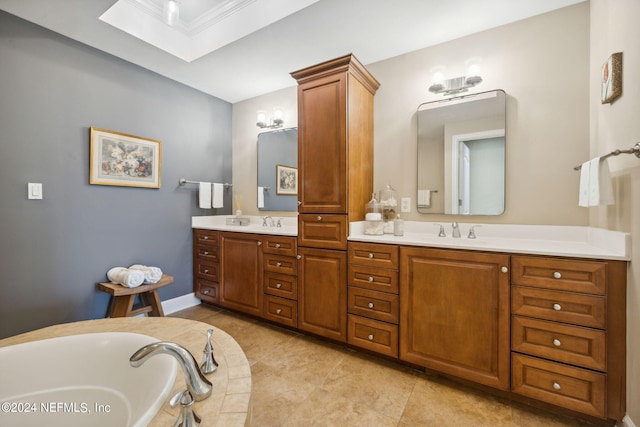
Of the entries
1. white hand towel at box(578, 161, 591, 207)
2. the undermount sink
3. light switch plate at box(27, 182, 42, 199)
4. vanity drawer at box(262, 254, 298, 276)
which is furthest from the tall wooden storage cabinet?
light switch plate at box(27, 182, 42, 199)

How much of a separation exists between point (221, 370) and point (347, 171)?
1.56m

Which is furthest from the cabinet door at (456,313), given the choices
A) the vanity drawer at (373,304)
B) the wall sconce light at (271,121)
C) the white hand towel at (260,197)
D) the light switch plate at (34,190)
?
the light switch plate at (34,190)

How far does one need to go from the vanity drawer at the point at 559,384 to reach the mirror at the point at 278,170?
7.51ft

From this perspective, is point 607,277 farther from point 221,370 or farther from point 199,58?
point 199,58

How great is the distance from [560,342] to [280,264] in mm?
1951

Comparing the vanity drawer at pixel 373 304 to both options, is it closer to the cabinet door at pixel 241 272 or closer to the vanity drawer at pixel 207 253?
the cabinet door at pixel 241 272

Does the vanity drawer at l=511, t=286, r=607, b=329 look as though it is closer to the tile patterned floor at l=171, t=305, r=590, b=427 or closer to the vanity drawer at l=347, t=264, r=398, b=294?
the tile patterned floor at l=171, t=305, r=590, b=427

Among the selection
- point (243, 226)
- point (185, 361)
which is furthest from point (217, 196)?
point (185, 361)

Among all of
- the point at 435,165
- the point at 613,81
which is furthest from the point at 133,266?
the point at 613,81

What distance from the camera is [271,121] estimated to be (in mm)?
3205

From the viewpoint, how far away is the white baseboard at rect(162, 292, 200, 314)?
2903 millimetres

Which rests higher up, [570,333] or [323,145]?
[323,145]

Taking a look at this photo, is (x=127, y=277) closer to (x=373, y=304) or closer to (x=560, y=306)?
(x=373, y=304)

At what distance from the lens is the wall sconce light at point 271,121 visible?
3107 mm
